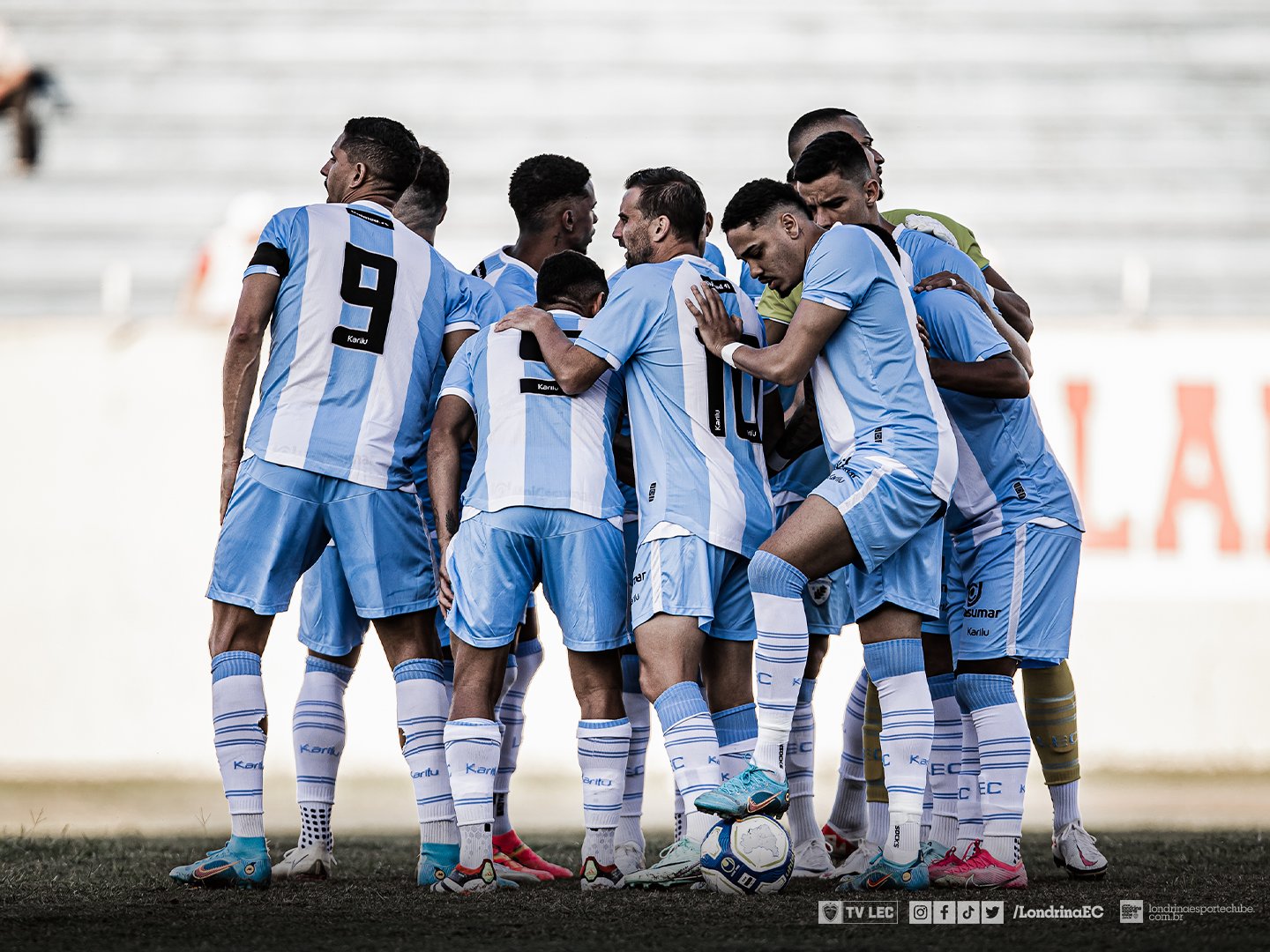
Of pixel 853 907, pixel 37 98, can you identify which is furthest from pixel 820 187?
pixel 37 98

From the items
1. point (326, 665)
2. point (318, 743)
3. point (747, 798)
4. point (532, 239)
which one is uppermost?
point (532, 239)

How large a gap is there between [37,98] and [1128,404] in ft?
33.7

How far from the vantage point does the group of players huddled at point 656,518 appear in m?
4.45

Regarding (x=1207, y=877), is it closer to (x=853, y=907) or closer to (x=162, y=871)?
(x=853, y=907)

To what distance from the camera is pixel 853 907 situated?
12.8ft

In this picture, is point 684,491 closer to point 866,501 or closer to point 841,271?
point 866,501

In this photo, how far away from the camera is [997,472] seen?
500cm

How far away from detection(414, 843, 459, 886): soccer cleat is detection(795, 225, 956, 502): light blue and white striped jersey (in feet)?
5.68

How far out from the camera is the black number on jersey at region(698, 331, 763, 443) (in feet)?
15.2

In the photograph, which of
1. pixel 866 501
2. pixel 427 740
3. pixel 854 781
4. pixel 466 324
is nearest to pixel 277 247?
pixel 466 324

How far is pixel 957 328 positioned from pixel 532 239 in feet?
5.43

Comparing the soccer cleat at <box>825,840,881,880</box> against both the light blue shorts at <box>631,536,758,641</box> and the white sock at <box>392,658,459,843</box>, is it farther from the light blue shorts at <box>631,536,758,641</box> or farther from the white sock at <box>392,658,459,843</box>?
the white sock at <box>392,658,459,843</box>

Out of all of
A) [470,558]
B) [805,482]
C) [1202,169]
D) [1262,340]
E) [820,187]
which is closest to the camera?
[470,558]

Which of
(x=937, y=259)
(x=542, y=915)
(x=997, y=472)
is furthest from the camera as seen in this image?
(x=937, y=259)
